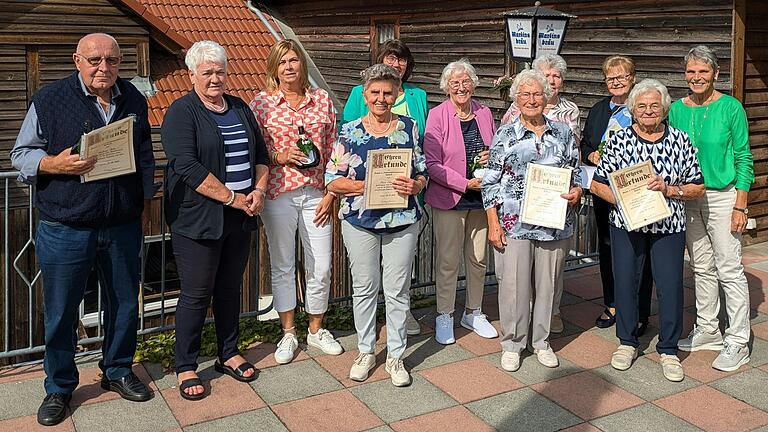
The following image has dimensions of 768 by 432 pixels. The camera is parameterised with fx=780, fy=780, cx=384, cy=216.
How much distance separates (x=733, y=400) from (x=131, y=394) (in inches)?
128

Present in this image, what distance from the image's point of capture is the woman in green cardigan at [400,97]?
4879 millimetres

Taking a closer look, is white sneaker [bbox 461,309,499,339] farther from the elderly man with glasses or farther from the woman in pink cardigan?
the elderly man with glasses

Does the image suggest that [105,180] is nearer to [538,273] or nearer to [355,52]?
[538,273]

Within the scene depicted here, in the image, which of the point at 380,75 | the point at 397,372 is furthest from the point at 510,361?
the point at 380,75

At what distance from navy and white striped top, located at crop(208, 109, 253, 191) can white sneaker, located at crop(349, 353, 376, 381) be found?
1.20 meters

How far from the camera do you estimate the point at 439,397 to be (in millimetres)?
4254

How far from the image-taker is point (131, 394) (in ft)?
13.6

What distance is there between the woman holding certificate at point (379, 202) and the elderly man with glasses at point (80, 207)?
107 centimetres

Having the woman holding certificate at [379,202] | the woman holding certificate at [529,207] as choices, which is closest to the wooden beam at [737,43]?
the woman holding certificate at [529,207]

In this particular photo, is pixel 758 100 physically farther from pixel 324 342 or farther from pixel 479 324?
pixel 324 342

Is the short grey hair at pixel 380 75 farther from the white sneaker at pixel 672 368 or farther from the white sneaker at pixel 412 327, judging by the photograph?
the white sneaker at pixel 672 368

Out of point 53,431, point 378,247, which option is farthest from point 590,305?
point 53,431

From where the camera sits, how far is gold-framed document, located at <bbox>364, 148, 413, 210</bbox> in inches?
166

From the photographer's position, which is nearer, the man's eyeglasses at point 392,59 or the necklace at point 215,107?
the necklace at point 215,107
